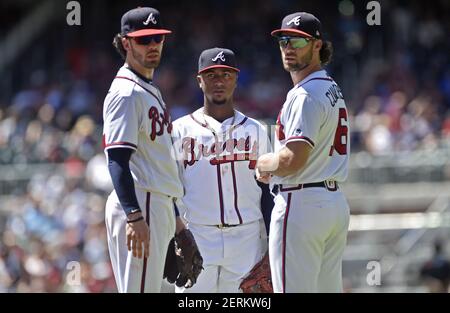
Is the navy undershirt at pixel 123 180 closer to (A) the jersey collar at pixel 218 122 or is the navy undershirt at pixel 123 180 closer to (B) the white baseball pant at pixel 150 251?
(B) the white baseball pant at pixel 150 251

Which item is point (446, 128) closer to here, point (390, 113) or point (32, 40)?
point (390, 113)

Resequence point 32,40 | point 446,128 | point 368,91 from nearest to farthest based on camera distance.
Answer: point 446,128, point 368,91, point 32,40

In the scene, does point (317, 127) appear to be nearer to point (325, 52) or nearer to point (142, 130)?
point (325, 52)

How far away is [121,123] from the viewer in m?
6.33

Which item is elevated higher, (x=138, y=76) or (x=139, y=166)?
(x=138, y=76)

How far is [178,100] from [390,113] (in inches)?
118

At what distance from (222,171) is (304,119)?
4.31 feet

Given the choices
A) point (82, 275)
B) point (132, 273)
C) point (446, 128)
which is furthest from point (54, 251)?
point (132, 273)

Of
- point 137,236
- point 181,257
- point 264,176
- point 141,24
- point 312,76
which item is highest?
point 141,24

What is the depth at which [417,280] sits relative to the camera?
1199 centimetres

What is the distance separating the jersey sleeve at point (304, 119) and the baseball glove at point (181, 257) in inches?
37.1

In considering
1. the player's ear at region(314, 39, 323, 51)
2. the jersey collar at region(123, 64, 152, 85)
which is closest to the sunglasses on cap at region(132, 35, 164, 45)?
the jersey collar at region(123, 64, 152, 85)

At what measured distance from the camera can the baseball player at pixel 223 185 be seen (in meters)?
7.43

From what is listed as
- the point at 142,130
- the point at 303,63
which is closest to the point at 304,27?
the point at 303,63
